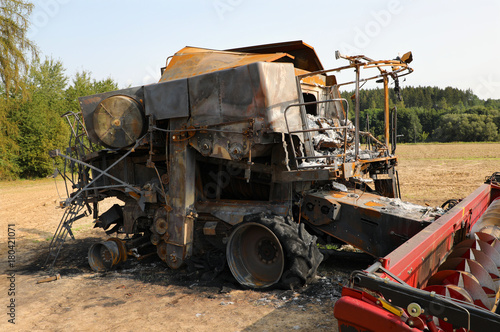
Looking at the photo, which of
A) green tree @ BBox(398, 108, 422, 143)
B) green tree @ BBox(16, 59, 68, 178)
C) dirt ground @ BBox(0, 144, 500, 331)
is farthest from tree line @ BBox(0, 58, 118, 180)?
green tree @ BBox(398, 108, 422, 143)

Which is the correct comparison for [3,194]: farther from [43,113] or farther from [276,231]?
[276,231]

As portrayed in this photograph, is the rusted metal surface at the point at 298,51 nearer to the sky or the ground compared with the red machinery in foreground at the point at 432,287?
nearer to the sky

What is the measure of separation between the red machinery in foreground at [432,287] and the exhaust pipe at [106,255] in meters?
5.02

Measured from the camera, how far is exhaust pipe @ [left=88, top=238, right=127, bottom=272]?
22.0ft

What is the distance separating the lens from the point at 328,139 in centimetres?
642

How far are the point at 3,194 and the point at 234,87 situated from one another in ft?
56.3

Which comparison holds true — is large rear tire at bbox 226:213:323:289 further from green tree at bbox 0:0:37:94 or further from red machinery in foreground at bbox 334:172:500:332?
green tree at bbox 0:0:37:94

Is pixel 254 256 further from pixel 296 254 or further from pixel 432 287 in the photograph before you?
pixel 432 287

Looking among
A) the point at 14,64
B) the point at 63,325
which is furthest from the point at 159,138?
the point at 14,64

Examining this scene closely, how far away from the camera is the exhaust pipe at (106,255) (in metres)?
6.71

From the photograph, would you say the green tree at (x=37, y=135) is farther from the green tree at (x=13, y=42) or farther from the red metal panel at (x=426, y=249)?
the red metal panel at (x=426, y=249)

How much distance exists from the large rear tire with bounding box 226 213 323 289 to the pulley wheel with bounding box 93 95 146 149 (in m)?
2.50

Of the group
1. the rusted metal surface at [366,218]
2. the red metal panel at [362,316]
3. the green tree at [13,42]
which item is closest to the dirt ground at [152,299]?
the rusted metal surface at [366,218]

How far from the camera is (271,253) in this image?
18.3ft
